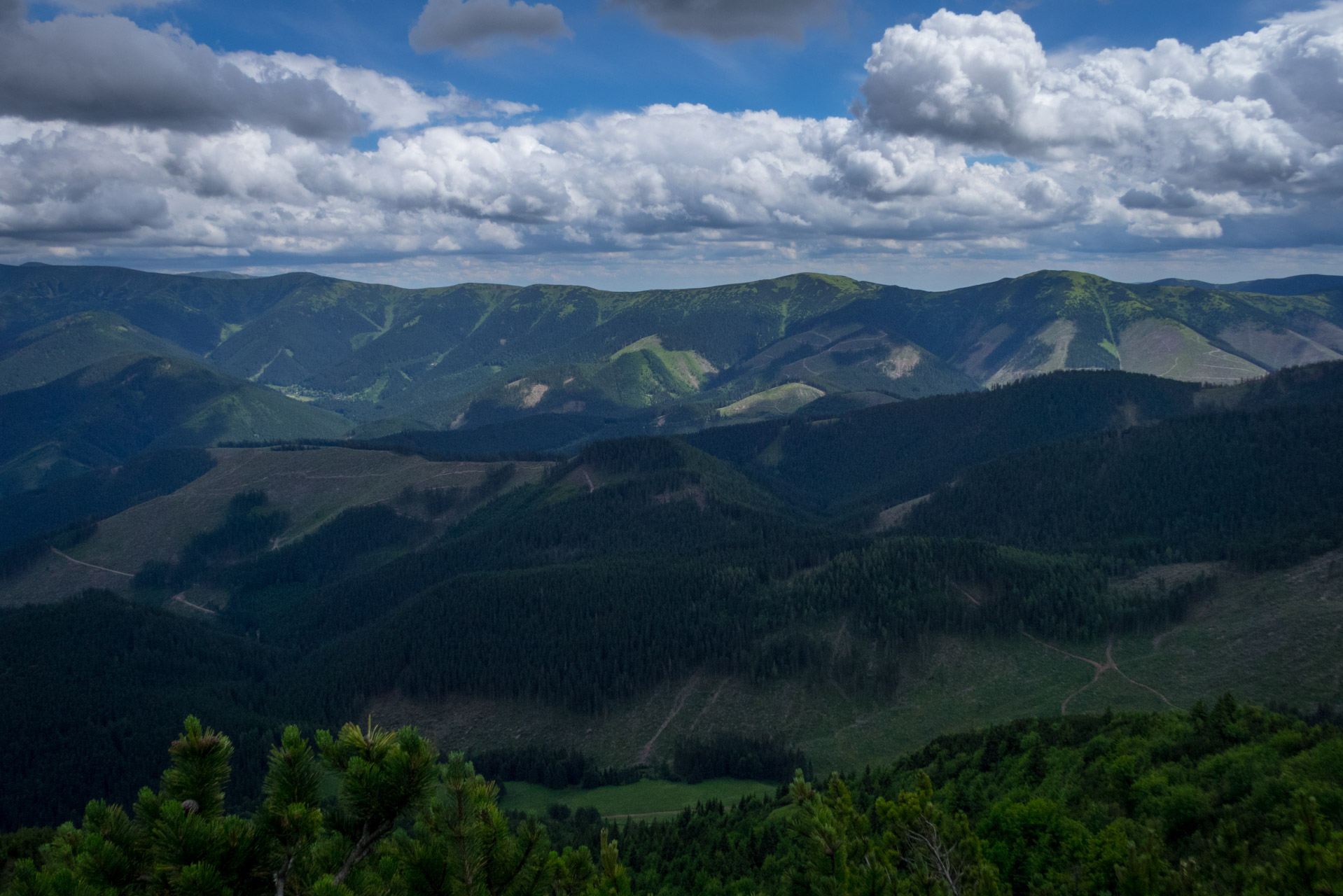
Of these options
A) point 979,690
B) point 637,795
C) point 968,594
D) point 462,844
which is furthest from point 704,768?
point 462,844

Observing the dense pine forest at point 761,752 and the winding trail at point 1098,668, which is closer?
the dense pine forest at point 761,752

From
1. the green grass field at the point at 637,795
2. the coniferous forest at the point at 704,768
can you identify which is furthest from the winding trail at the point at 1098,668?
the green grass field at the point at 637,795

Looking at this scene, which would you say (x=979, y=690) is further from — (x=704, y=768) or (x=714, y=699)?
(x=704, y=768)

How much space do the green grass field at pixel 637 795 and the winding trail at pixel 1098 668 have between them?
197 feet

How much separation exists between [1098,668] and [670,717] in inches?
3512

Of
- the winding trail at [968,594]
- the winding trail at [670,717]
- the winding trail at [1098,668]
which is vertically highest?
the winding trail at [968,594]

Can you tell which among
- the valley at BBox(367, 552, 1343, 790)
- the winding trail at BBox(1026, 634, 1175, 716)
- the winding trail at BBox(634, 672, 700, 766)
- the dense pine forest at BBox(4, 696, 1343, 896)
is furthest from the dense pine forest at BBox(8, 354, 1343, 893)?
the winding trail at BBox(1026, 634, 1175, 716)

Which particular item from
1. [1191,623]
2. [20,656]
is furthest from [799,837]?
[20,656]

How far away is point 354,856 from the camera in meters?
15.9

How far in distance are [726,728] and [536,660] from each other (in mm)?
51222

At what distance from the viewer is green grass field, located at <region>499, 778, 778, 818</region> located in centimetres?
13300

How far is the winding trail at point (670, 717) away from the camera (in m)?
159

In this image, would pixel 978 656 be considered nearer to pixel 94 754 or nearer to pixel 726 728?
pixel 726 728

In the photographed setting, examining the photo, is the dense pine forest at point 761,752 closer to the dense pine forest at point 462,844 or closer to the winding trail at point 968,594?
the dense pine forest at point 462,844
